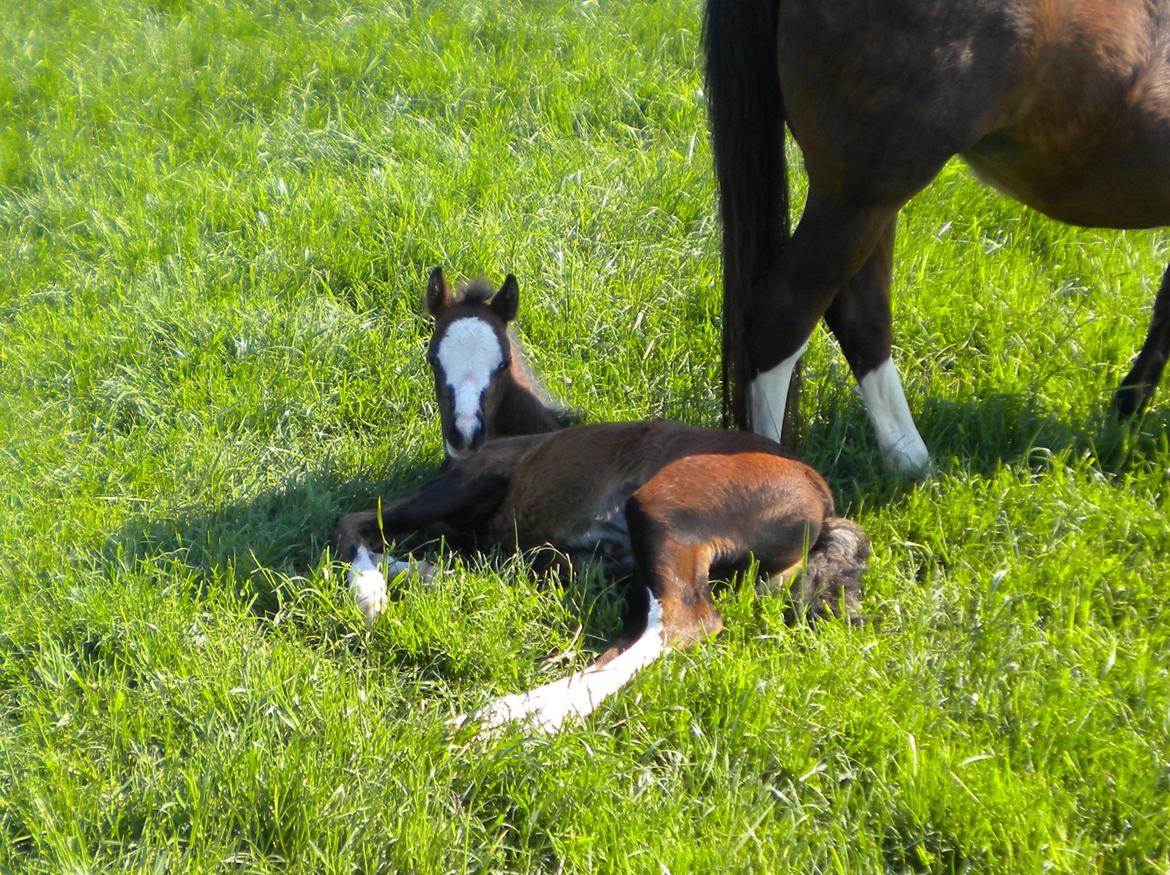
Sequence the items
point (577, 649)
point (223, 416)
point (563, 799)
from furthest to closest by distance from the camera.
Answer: point (223, 416), point (577, 649), point (563, 799)

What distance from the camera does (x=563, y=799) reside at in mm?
2682

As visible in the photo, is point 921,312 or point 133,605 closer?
point 133,605

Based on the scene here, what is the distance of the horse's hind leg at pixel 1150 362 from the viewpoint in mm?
4414

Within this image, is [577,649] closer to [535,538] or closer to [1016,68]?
[535,538]

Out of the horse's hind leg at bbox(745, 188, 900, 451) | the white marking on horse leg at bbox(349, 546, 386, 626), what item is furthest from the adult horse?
the white marking on horse leg at bbox(349, 546, 386, 626)

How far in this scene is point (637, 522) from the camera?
11.4ft

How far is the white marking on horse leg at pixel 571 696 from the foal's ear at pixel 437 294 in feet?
6.45

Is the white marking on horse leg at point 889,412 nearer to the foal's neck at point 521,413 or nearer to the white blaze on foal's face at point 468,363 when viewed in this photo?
the foal's neck at point 521,413

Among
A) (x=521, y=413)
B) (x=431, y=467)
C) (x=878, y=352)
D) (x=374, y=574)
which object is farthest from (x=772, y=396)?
(x=374, y=574)

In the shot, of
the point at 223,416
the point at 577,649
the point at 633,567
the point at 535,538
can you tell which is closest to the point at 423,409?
the point at 223,416

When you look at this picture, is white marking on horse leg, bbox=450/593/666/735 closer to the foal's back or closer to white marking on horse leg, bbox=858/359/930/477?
the foal's back

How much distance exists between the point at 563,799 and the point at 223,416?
2.63 meters

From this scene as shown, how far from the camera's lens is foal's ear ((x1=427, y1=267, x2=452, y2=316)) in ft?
15.3

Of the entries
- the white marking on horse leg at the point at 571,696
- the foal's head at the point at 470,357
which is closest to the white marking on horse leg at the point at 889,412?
the foal's head at the point at 470,357
